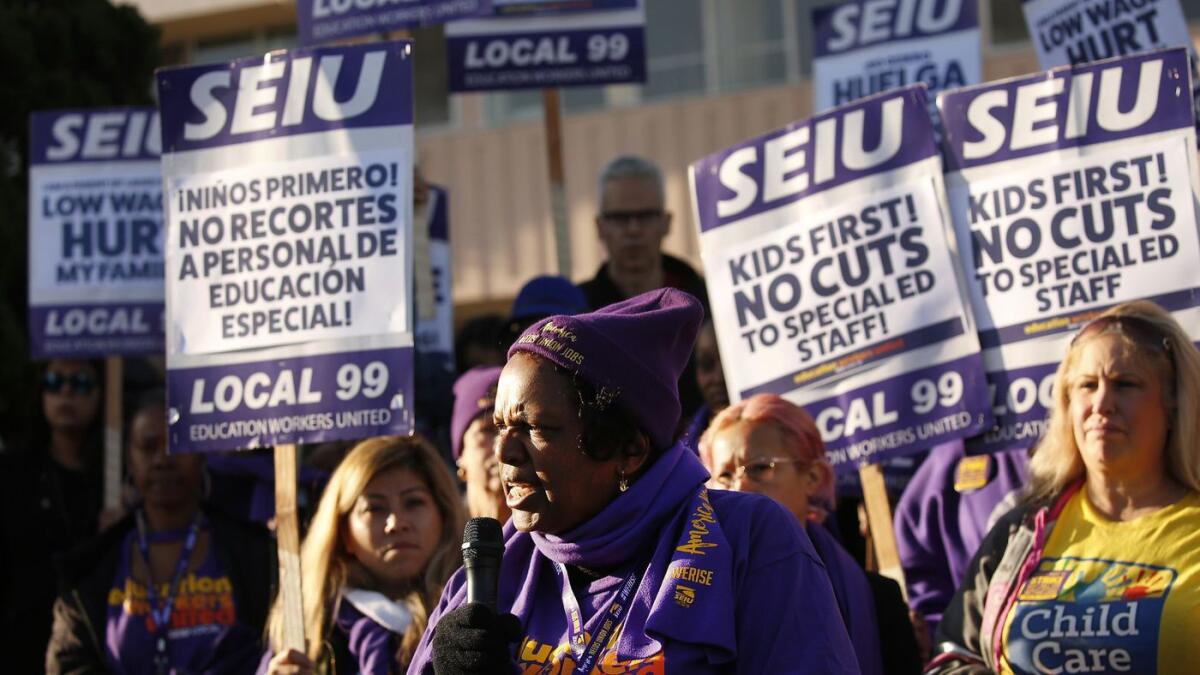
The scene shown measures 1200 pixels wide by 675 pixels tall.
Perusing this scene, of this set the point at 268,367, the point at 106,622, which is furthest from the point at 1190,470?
the point at 106,622

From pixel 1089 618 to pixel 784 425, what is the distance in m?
1.06

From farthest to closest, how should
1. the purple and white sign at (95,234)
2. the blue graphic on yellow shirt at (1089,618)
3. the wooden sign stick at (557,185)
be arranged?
1. the wooden sign stick at (557,185)
2. the purple and white sign at (95,234)
3. the blue graphic on yellow shirt at (1089,618)

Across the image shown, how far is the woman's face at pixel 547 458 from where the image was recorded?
10.3 feet

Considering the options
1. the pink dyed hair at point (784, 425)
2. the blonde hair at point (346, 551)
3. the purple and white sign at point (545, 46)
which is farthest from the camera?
the purple and white sign at point (545, 46)

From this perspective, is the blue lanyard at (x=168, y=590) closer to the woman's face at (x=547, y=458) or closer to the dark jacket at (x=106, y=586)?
the dark jacket at (x=106, y=586)

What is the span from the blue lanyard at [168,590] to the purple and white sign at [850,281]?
7.01 feet

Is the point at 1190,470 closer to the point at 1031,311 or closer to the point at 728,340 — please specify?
the point at 1031,311

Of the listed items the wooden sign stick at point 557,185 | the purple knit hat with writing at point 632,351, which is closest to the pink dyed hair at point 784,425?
the purple knit hat with writing at point 632,351

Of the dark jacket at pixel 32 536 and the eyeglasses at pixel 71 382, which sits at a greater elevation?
the eyeglasses at pixel 71 382

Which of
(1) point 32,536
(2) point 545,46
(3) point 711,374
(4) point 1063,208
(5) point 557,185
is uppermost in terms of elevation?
(2) point 545,46

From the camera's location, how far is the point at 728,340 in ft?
19.2

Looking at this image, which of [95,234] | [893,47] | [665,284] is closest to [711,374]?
[665,284]

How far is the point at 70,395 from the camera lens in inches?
306

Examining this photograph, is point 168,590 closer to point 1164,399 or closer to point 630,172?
point 630,172
